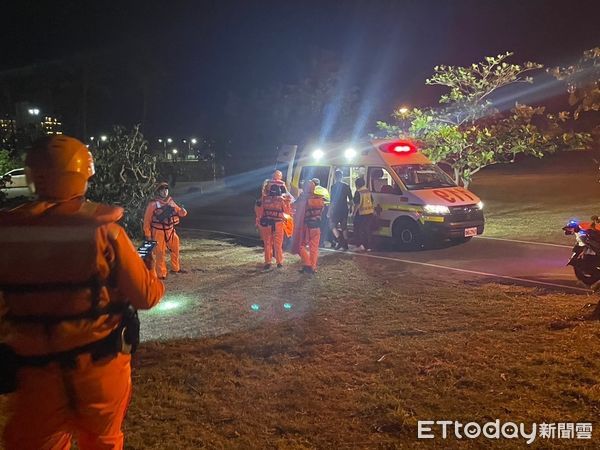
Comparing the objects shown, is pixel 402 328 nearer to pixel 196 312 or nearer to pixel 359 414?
pixel 359 414

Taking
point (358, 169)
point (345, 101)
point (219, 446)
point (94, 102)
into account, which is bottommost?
point (219, 446)

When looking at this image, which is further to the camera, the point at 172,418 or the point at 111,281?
the point at 172,418

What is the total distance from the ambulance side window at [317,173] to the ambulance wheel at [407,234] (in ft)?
6.11

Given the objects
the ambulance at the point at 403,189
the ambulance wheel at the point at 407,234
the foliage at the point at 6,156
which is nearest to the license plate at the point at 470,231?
the ambulance at the point at 403,189

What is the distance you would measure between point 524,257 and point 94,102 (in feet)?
130

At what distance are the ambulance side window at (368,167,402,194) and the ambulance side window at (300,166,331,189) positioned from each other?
39.9 inches

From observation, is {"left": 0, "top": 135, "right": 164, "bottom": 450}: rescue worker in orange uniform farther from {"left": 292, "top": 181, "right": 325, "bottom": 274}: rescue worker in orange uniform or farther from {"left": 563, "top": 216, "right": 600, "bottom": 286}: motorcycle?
{"left": 292, "top": 181, "right": 325, "bottom": 274}: rescue worker in orange uniform

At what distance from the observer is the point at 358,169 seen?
1242 cm

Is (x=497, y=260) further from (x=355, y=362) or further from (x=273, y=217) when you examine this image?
(x=355, y=362)

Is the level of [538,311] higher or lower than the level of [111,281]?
lower

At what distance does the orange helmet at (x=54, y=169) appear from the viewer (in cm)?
239

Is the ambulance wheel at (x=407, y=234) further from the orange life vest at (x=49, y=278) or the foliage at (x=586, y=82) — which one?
the orange life vest at (x=49, y=278)

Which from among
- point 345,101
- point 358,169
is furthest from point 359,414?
point 345,101

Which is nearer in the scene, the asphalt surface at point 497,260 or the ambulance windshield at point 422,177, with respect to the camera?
the asphalt surface at point 497,260
